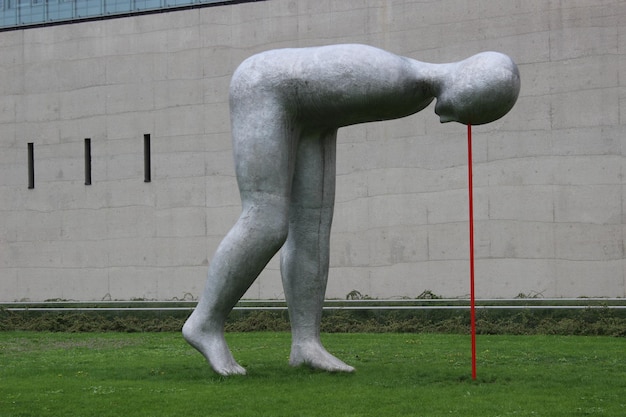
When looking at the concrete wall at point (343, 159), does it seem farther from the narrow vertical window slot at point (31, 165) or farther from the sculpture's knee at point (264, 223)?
the sculpture's knee at point (264, 223)

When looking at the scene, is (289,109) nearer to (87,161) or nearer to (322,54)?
(322,54)

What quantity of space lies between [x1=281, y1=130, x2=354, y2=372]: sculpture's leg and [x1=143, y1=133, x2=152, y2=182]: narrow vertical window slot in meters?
14.4

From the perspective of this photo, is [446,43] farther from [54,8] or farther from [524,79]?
[54,8]

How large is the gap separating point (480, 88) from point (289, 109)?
56.4 inches

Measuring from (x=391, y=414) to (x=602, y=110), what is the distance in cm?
1387

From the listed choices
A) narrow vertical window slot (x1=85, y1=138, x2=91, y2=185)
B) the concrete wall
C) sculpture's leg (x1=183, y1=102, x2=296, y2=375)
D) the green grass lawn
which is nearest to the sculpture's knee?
sculpture's leg (x1=183, y1=102, x2=296, y2=375)

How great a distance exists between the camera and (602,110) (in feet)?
59.9

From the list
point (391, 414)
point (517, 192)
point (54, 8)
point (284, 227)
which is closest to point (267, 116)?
point (284, 227)

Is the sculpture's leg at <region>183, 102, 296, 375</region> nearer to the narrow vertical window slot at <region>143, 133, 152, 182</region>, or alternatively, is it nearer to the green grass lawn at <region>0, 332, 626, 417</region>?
the green grass lawn at <region>0, 332, 626, 417</region>

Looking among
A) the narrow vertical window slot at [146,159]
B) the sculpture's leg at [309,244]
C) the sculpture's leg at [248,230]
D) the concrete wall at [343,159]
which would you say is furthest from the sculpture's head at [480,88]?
the narrow vertical window slot at [146,159]

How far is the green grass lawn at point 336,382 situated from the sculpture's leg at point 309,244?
0.95ft

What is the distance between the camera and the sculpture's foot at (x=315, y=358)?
7703 mm

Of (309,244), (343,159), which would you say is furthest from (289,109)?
(343,159)

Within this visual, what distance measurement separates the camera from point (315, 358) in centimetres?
780
